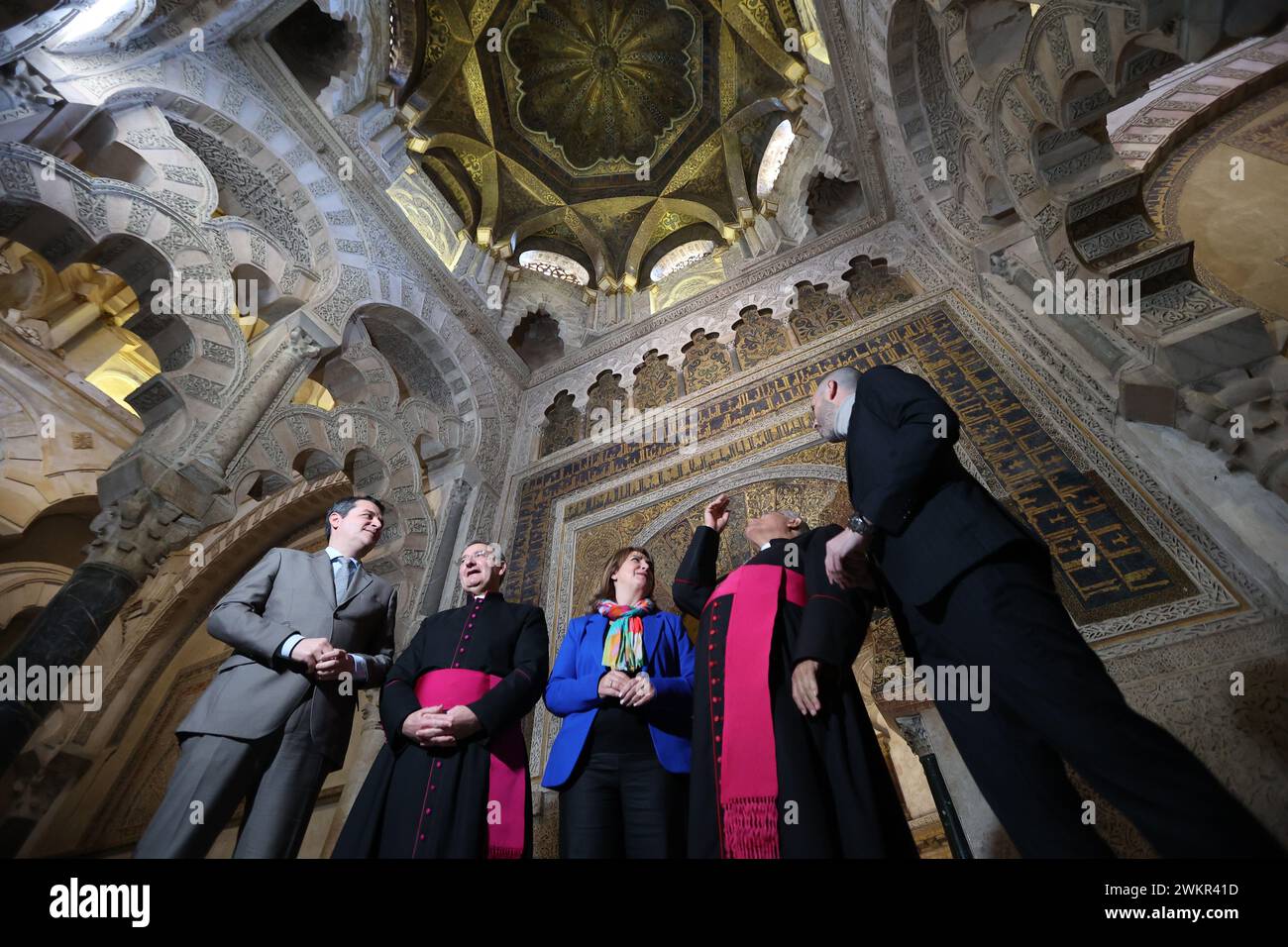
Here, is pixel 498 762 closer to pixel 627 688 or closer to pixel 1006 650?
pixel 627 688

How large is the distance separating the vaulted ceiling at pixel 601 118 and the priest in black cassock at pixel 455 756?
7096 millimetres

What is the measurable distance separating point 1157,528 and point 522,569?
4.33 metres

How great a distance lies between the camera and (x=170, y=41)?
458 centimetres

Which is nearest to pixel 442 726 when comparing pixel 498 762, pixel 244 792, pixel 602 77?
pixel 498 762

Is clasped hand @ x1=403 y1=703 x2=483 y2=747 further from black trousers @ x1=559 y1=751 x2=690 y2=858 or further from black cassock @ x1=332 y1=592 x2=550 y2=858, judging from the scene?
black trousers @ x1=559 y1=751 x2=690 y2=858

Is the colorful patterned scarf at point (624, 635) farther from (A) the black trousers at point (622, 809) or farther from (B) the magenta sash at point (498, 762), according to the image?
(B) the magenta sash at point (498, 762)

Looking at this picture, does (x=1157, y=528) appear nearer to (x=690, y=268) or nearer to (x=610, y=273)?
(x=690, y=268)

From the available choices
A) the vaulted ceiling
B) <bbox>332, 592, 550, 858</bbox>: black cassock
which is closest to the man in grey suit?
<bbox>332, 592, 550, 858</bbox>: black cassock

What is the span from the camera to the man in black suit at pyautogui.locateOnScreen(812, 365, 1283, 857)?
1.13m

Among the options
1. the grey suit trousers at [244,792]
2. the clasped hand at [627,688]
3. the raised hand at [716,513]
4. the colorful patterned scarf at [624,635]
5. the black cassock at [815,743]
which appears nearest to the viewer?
the black cassock at [815,743]

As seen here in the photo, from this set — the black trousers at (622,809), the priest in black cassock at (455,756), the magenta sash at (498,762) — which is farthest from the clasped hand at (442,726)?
the black trousers at (622,809)

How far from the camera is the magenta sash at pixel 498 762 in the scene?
1943mm

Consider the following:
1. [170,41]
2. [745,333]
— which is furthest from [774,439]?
[170,41]

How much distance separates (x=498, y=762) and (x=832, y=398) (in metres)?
1.68
